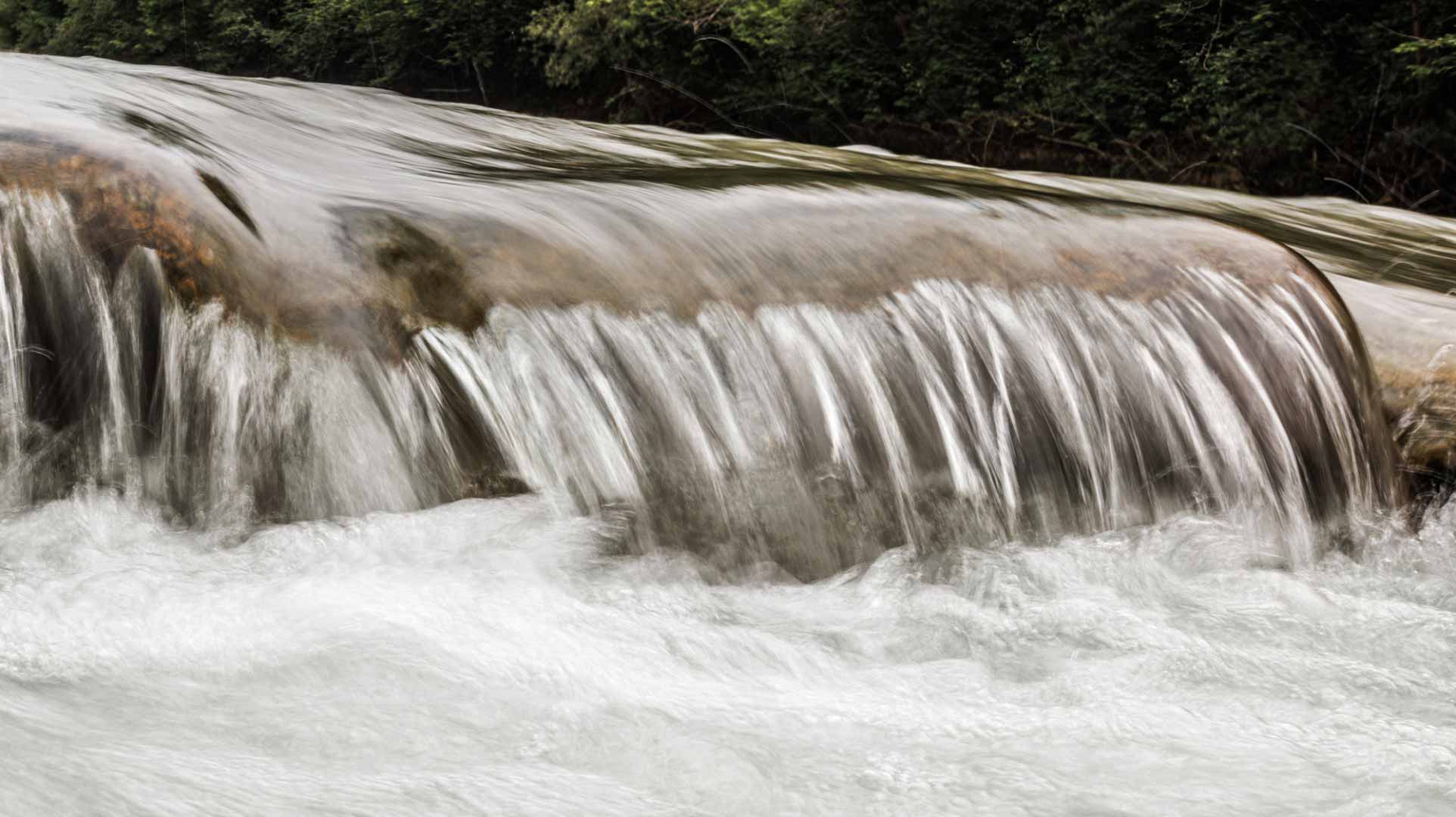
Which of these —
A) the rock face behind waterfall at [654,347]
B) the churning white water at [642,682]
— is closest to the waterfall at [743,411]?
the rock face behind waterfall at [654,347]

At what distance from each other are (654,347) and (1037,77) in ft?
33.2

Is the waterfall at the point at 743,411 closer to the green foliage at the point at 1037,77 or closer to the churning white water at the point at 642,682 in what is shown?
the churning white water at the point at 642,682

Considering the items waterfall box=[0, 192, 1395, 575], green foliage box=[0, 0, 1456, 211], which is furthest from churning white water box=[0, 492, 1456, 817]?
green foliage box=[0, 0, 1456, 211]

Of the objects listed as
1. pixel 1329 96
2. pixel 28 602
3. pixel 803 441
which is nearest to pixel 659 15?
pixel 1329 96

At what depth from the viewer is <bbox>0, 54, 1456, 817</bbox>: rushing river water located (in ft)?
7.56

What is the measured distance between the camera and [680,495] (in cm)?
344

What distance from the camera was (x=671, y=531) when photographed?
3.35m

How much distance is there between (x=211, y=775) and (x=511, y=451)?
1.40 meters

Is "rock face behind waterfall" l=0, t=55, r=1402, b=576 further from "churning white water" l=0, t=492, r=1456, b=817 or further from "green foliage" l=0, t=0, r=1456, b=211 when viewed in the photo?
"green foliage" l=0, t=0, r=1456, b=211

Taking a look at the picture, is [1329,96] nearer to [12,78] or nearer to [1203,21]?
[1203,21]

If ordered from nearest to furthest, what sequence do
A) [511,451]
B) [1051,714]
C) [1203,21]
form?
[1051,714] < [511,451] < [1203,21]

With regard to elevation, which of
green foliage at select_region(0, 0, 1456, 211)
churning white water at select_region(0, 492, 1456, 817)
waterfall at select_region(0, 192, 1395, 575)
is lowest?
churning white water at select_region(0, 492, 1456, 817)

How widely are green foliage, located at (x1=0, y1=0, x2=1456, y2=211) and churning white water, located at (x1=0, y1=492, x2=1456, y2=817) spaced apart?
8.06 metres

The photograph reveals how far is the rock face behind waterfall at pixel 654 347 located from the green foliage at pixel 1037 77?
674 centimetres
